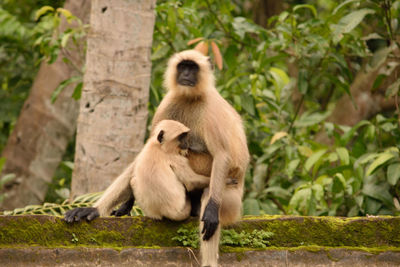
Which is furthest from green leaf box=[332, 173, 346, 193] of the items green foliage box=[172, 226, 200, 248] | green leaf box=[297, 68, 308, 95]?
→ green foliage box=[172, 226, 200, 248]

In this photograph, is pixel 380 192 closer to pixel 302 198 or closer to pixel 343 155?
pixel 343 155

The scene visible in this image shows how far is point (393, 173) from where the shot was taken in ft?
16.1

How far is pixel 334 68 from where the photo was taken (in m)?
6.58

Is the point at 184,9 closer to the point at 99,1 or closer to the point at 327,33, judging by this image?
the point at 99,1

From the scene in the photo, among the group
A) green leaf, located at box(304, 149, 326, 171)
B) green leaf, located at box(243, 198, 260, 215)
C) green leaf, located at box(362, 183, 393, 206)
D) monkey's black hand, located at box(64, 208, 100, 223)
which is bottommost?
green leaf, located at box(243, 198, 260, 215)

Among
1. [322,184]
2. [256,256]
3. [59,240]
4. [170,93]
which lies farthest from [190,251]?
[322,184]

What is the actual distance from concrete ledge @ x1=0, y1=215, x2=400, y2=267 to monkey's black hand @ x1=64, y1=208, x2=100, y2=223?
4cm

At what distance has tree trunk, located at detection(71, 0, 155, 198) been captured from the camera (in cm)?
495

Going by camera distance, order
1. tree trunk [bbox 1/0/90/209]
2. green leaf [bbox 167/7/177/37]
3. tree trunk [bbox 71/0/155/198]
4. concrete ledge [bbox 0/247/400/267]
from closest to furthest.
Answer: concrete ledge [bbox 0/247/400/267] < tree trunk [bbox 71/0/155/198] < green leaf [bbox 167/7/177/37] < tree trunk [bbox 1/0/90/209]

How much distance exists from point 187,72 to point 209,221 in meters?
1.28

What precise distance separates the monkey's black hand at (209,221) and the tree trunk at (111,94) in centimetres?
174

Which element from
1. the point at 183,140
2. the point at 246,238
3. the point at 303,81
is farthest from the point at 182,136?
the point at 303,81

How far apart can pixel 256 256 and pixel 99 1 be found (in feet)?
9.09

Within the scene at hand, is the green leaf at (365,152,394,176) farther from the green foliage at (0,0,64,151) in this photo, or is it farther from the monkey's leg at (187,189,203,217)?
the green foliage at (0,0,64,151)
